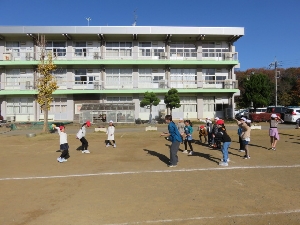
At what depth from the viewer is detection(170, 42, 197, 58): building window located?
110 ft

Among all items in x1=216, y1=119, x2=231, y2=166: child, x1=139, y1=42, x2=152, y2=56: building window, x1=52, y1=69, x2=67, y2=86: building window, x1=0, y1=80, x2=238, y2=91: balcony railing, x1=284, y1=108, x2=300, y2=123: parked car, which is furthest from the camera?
x1=139, y1=42, x2=152, y2=56: building window

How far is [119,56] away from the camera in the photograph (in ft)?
108

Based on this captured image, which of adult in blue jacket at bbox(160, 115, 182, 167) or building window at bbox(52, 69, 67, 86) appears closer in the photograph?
adult in blue jacket at bbox(160, 115, 182, 167)

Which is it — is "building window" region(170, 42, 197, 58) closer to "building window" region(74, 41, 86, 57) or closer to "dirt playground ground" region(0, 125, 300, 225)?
"building window" region(74, 41, 86, 57)

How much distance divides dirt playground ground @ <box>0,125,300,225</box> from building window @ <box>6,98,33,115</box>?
22.5 meters

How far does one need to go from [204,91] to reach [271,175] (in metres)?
24.8

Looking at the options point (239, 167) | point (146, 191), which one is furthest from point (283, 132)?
point (146, 191)

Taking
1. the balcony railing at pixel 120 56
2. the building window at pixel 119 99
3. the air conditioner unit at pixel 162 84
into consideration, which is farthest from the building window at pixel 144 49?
the building window at pixel 119 99

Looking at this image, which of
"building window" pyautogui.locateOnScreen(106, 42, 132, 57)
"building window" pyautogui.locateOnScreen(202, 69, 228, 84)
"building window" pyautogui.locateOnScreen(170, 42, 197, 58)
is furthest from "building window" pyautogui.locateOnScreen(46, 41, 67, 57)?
"building window" pyautogui.locateOnScreen(202, 69, 228, 84)

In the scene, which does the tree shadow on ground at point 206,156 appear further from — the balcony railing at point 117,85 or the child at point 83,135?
the balcony railing at point 117,85

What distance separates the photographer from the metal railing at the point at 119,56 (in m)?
32.4

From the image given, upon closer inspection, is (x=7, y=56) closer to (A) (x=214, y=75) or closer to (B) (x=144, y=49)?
(B) (x=144, y=49)

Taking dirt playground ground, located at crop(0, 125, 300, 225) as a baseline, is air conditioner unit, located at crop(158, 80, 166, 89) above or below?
above

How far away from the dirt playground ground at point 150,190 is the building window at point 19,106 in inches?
887
